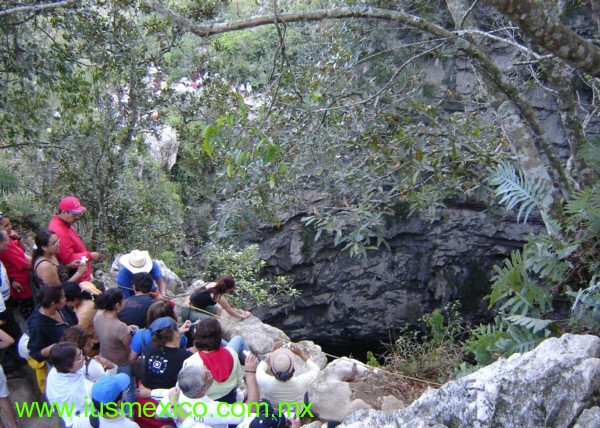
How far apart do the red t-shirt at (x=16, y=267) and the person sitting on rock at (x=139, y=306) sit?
35.2 inches

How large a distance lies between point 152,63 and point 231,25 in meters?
4.31

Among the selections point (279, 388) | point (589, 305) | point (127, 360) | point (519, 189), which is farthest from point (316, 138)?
point (589, 305)

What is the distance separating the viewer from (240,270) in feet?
26.1

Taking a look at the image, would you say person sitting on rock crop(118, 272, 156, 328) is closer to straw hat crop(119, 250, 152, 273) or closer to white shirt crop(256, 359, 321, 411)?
straw hat crop(119, 250, 152, 273)

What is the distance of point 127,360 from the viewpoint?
4062mm

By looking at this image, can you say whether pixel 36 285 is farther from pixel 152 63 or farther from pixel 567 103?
pixel 567 103

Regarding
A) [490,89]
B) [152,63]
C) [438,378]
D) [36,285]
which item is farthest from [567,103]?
[152,63]

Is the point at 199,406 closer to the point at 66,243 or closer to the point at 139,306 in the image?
the point at 139,306

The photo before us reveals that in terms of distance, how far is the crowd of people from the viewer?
10.5ft

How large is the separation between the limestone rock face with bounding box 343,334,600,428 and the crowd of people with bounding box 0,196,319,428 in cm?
82

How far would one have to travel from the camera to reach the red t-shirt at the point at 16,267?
15.4ft

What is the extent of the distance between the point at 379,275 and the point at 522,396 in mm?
10493

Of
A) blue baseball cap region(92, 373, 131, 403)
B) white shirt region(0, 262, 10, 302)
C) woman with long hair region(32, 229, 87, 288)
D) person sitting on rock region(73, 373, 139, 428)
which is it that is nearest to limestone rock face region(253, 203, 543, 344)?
woman with long hair region(32, 229, 87, 288)

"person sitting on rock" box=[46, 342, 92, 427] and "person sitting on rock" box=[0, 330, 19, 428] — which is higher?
"person sitting on rock" box=[46, 342, 92, 427]
